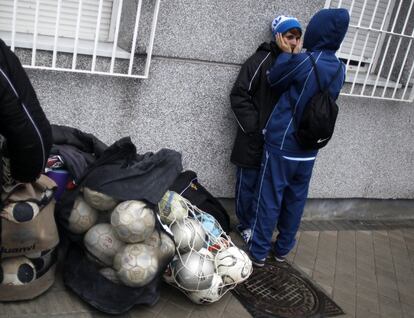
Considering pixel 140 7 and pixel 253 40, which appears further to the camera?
pixel 253 40

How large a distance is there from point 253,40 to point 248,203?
52.7 inches

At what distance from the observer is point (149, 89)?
13.0ft

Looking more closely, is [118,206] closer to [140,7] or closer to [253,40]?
[140,7]

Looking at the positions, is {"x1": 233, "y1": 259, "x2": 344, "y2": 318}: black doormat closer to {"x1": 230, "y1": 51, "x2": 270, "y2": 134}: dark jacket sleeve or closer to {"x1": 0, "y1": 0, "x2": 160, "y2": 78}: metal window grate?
{"x1": 230, "y1": 51, "x2": 270, "y2": 134}: dark jacket sleeve

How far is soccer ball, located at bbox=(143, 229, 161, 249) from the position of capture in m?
3.13

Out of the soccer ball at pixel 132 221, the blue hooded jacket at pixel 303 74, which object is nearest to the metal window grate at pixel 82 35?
the blue hooded jacket at pixel 303 74

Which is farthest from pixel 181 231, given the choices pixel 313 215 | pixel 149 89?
pixel 313 215

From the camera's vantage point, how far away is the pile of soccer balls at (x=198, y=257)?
10.7 feet

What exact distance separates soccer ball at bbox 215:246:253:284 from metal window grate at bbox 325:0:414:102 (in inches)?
78.1

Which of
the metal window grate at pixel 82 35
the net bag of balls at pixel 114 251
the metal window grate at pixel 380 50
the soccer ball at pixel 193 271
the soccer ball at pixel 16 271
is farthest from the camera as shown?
the metal window grate at pixel 380 50

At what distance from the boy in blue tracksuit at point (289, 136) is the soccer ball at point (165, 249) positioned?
3.23ft

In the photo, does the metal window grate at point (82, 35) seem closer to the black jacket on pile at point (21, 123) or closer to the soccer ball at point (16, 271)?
the black jacket on pile at point (21, 123)

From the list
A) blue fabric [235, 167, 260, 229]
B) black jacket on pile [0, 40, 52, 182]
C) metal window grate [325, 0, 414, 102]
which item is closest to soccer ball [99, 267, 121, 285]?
black jacket on pile [0, 40, 52, 182]

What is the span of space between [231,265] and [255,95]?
140cm
